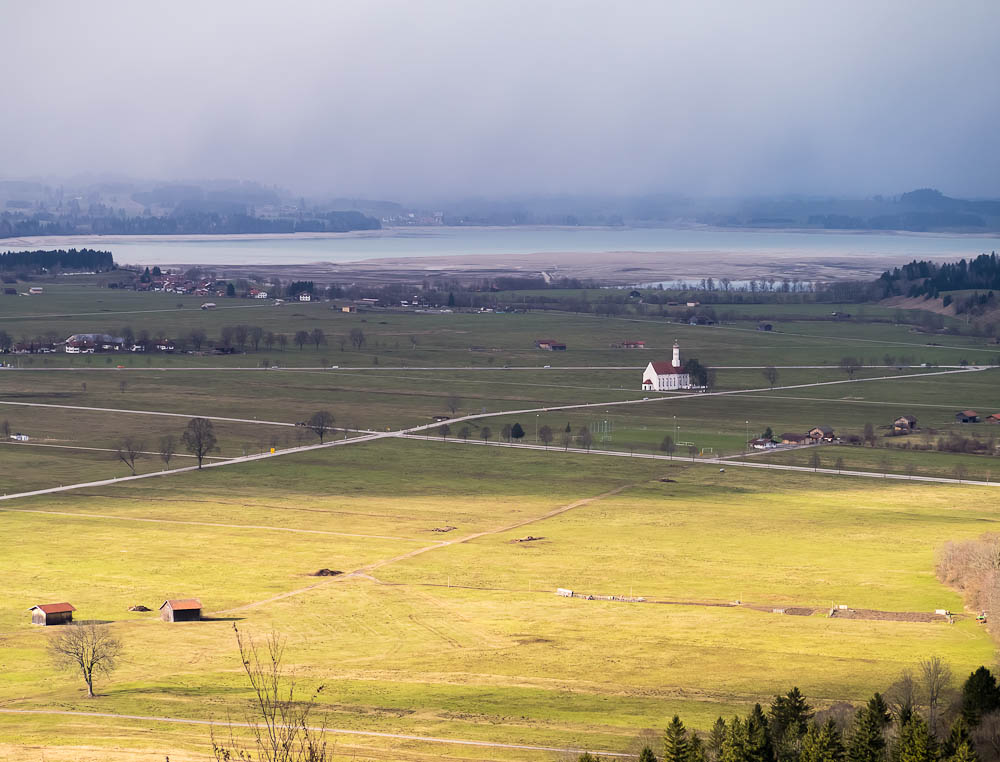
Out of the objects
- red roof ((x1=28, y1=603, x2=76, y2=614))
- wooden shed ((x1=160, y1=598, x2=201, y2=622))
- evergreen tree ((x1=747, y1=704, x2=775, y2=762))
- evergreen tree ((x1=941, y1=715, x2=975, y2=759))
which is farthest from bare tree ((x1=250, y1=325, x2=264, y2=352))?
evergreen tree ((x1=941, y1=715, x2=975, y2=759))

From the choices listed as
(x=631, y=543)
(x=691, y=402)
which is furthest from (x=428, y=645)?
(x=691, y=402)

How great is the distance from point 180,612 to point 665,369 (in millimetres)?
86344

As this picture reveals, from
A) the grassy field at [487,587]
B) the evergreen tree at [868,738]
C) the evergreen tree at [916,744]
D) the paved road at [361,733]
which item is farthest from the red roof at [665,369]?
the evergreen tree at [916,744]

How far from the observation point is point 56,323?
190250mm

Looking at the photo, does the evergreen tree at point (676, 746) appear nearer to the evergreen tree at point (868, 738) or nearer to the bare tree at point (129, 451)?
the evergreen tree at point (868, 738)

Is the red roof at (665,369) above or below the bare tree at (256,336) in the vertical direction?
below

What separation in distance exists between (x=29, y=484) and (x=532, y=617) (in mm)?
45400

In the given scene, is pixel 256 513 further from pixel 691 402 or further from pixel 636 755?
pixel 691 402

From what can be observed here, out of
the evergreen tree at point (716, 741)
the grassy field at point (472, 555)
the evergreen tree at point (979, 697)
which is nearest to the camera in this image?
the evergreen tree at point (716, 741)

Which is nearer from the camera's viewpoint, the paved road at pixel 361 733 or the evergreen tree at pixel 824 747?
the evergreen tree at pixel 824 747

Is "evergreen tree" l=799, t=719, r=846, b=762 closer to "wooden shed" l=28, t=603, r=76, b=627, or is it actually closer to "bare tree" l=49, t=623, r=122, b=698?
"bare tree" l=49, t=623, r=122, b=698

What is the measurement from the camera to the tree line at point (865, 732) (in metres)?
40.0

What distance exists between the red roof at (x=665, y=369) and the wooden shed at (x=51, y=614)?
287ft

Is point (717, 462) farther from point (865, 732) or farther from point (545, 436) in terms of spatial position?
point (865, 732)
